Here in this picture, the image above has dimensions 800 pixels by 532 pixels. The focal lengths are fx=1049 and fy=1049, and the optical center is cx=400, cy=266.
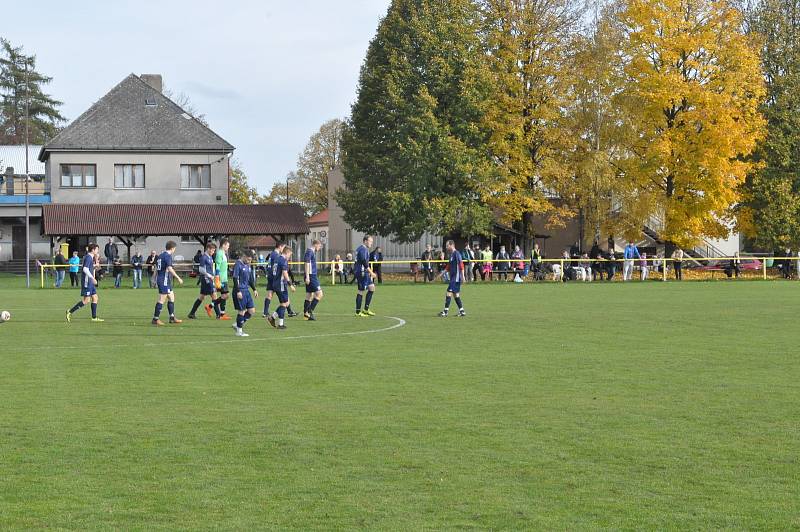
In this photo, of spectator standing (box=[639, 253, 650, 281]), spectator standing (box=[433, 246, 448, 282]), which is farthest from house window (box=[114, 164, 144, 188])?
spectator standing (box=[639, 253, 650, 281])

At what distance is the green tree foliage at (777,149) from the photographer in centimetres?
5238

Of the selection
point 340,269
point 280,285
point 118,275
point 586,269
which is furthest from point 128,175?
point 280,285

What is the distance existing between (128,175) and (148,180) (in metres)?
1.23

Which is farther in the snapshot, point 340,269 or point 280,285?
point 340,269

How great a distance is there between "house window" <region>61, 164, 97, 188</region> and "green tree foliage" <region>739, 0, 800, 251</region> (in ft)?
121

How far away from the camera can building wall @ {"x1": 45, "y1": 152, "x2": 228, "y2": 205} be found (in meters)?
61.6

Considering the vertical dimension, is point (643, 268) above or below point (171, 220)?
below

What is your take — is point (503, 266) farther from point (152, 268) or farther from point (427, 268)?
point (152, 268)

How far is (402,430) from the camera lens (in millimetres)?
9883

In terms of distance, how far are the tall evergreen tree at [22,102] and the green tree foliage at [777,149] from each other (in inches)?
2810

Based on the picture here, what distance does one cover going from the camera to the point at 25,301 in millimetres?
32906

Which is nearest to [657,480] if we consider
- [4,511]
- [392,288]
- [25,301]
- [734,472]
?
[734,472]

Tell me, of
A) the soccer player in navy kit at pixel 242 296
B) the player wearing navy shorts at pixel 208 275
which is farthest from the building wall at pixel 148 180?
the soccer player in navy kit at pixel 242 296

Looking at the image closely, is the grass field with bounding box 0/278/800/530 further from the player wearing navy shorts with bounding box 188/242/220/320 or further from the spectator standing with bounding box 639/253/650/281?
the spectator standing with bounding box 639/253/650/281
